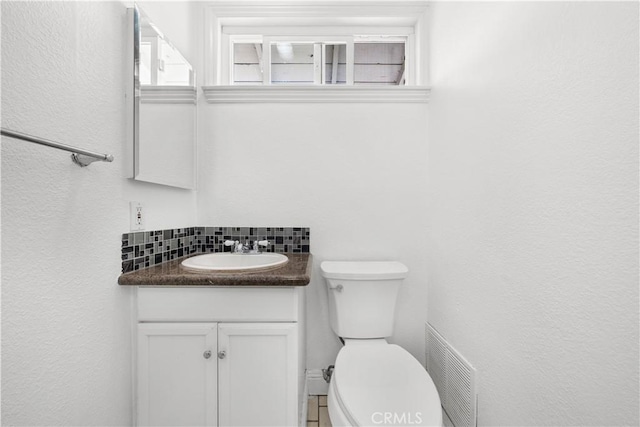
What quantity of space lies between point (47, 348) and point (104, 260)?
1.02 ft

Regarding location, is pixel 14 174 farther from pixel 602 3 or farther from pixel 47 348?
pixel 602 3

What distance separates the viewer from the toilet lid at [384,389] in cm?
96

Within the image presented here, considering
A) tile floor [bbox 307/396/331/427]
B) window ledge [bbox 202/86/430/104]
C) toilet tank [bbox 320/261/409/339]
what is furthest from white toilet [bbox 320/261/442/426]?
window ledge [bbox 202/86/430/104]

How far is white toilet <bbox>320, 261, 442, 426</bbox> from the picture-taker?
987mm

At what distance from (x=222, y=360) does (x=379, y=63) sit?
6.35ft

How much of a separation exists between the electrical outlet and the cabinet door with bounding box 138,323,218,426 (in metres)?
0.40

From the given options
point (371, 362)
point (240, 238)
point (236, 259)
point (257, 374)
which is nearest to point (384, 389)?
point (371, 362)

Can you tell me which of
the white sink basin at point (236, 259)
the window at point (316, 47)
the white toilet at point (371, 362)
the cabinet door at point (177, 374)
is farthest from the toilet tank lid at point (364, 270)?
the window at point (316, 47)

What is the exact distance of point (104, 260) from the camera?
3.47 feet

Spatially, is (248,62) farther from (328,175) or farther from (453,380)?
(453,380)

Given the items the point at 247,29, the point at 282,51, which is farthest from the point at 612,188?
the point at 247,29

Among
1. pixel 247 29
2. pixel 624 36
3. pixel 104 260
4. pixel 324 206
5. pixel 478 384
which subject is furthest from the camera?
pixel 247 29

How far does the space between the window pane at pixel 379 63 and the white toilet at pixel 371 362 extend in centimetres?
120

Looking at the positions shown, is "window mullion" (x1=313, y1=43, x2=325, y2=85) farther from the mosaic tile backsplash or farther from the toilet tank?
the toilet tank
